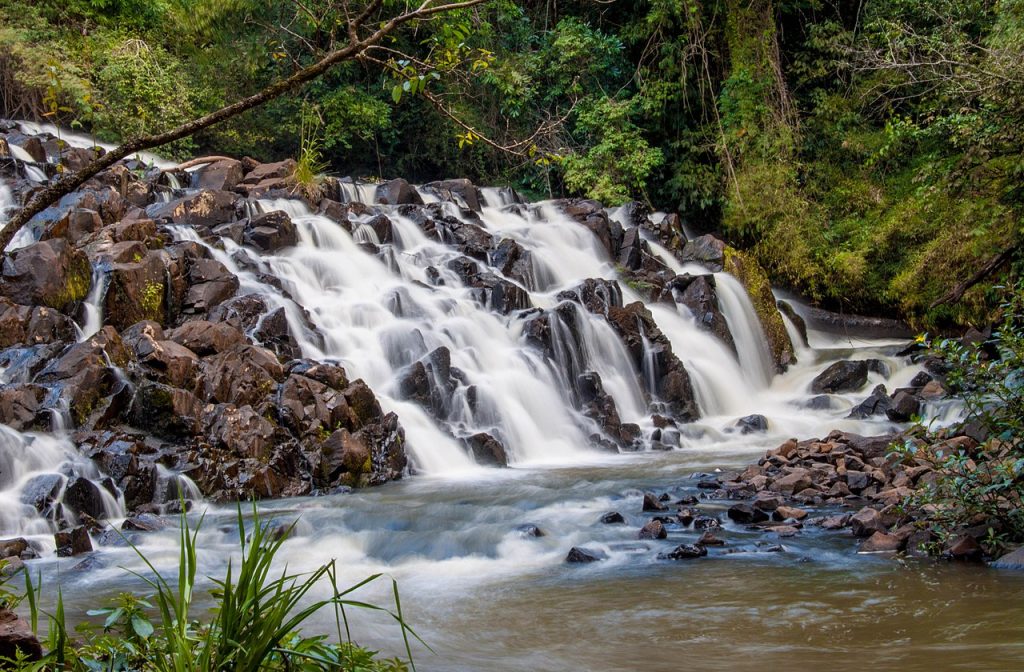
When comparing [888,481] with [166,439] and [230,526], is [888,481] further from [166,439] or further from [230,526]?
[166,439]

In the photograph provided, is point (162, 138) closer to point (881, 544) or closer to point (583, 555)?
point (583, 555)

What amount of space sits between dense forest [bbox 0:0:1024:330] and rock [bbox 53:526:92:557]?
1102cm

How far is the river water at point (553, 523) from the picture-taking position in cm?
510

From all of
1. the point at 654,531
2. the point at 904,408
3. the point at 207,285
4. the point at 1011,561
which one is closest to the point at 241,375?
the point at 207,285

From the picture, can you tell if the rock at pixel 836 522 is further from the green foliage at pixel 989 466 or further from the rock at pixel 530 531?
the rock at pixel 530 531

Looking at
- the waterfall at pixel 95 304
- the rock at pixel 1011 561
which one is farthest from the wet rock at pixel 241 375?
the rock at pixel 1011 561

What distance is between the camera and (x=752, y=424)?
13.5 m

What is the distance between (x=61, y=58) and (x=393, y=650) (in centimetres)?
1924

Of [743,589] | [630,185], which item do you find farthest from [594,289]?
[743,589]

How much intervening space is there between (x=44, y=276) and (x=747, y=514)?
8.87 m

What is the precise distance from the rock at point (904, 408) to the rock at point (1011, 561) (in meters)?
6.76

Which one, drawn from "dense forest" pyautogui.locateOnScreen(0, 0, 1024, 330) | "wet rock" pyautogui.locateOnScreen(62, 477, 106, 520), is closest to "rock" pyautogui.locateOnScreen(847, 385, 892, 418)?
"dense forest" pyautogui.locateOnScreen(0, 0, 1024, 330)

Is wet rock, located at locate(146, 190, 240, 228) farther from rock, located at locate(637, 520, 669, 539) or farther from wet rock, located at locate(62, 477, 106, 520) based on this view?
rock, located at locate(637, 520, 669, 539)

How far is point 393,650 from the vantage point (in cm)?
521
